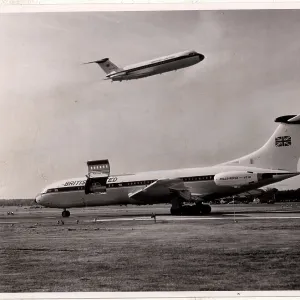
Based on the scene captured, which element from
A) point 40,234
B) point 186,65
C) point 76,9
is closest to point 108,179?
point 40,234

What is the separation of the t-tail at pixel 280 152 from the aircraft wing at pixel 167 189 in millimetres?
2449

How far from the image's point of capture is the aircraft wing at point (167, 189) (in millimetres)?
18281

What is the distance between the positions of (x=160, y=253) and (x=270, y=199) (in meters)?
28.1

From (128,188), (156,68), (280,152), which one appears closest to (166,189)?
(128,188)

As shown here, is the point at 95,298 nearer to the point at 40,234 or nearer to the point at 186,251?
the point at 186,251

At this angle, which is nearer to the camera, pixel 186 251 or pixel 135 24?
pixel 186 251

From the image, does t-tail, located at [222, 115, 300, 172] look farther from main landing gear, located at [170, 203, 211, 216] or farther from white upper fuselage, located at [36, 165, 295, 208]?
main landing gear, located at [170, 203, 211, 216]

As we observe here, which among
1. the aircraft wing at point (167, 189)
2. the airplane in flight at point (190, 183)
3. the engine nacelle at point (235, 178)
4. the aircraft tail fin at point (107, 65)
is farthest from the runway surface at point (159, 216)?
the aircraft tail fin at point (107, 65)

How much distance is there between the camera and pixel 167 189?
18.6m

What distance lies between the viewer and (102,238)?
11258 millimetres

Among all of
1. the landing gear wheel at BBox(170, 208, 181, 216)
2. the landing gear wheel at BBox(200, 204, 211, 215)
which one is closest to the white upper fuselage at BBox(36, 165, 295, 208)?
the landing gear wheel at BBox(200, 204, 211, 215)

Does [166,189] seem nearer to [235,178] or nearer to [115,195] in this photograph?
[115,195]

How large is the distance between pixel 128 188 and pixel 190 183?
115 inches

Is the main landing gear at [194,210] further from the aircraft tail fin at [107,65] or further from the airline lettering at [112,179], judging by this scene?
the aircraft tail fin at [107,65]
